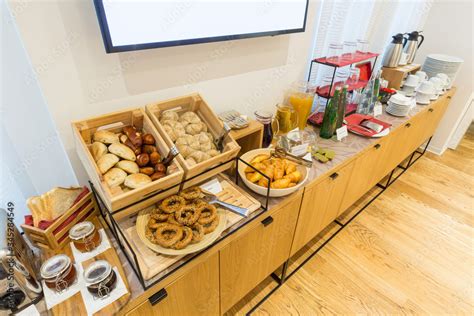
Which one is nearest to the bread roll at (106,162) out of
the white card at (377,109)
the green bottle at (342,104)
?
the green bottle at (342,104)

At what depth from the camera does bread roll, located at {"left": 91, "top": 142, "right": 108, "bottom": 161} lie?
2.68 ft

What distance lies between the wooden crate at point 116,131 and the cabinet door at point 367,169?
3.74ft

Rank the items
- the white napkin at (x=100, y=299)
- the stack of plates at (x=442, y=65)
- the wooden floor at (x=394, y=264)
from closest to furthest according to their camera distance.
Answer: the white napkin at (x=100, y=299), the wooden floor at (x=394, y=264), the stack of plates at (x=442, y=65)

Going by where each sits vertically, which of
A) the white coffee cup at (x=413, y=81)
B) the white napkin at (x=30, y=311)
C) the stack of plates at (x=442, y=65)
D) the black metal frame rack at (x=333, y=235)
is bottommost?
the black metal frame rack at (x=333, y=235)

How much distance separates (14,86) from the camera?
Answer: 0.79 m

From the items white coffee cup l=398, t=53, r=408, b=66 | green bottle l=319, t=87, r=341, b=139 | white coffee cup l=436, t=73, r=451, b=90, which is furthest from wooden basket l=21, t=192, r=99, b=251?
white coffee cup l=436, t=73, r=451, b=90

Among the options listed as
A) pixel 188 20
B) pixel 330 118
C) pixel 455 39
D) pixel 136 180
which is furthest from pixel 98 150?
pixel 455 39

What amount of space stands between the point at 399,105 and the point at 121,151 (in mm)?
1878

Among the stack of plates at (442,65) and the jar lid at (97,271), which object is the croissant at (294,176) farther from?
the stack of plates at (442,65)

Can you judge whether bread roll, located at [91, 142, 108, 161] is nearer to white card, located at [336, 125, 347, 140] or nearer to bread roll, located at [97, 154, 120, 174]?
bread roll, located at [97, 154, 120, 174]

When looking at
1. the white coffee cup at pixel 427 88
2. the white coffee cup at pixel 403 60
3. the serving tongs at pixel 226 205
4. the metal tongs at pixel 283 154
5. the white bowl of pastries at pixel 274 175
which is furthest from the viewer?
the white coffee cup at pixel 403 60

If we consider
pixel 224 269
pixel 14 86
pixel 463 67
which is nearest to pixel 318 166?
pixel 224 269

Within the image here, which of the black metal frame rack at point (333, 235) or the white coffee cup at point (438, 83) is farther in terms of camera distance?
the white coffee cup at point (438, 83)

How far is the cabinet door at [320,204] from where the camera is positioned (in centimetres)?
129
